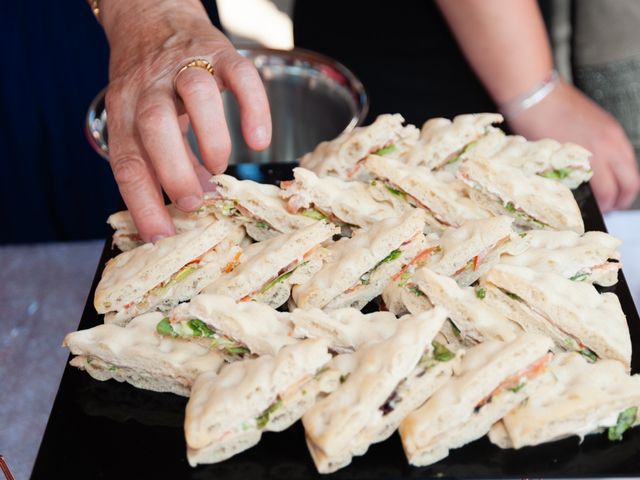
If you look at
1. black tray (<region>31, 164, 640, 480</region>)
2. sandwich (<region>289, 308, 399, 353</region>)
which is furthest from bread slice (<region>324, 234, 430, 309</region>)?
black tray (<region>31, 164, 640, 480</region>)

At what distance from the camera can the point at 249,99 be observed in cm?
222

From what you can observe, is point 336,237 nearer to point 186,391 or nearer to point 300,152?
point 186,391

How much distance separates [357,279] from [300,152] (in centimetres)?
129

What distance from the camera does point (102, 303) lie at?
85.4 inches

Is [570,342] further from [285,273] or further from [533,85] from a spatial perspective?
[533,85]

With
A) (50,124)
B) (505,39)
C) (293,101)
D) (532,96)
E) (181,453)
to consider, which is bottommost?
(50,124)

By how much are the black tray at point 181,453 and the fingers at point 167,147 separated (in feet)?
1.87

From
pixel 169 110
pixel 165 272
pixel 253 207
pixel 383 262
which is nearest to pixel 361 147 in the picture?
pixel 253 207

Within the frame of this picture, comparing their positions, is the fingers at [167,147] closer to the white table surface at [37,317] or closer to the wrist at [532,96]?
the white table surface at [37,317]

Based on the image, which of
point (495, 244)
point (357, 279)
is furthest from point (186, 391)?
point (495, 244)

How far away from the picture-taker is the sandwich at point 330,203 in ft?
7.75

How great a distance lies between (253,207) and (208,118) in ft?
1.13

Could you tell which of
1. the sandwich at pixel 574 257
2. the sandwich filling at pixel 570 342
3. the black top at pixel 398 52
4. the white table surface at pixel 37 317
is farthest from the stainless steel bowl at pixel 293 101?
the sandwich filling at pixel 570 342

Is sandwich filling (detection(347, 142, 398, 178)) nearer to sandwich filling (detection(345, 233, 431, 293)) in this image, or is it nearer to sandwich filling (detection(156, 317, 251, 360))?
sandwich filling (detection(345, 233, 431, 293))
